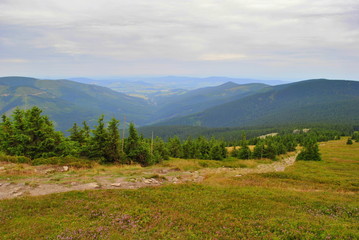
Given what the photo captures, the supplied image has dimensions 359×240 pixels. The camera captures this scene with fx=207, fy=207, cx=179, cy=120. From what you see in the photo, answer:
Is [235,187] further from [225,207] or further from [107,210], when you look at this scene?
[107,210]

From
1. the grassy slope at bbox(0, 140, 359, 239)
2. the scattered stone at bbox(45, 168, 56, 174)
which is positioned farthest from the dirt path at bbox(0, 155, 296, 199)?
the grassy slope at bbox(0, 140, 359, 239)

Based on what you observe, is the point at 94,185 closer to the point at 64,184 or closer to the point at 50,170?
the point at 64,184

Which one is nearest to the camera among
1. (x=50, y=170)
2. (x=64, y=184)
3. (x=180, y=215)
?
(x=180, y=215)

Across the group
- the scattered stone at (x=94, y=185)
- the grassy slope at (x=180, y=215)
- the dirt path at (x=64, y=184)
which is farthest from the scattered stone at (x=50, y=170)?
the grassy slope at (x=180, y=215)

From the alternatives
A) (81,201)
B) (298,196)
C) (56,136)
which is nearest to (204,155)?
(56,136)

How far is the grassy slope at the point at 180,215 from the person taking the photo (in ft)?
40.0

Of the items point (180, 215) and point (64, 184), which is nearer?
point (180, 215)

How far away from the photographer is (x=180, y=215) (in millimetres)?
14664

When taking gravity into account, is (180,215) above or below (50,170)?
above

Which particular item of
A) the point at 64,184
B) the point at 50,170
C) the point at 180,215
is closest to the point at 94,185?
the point at 64,184

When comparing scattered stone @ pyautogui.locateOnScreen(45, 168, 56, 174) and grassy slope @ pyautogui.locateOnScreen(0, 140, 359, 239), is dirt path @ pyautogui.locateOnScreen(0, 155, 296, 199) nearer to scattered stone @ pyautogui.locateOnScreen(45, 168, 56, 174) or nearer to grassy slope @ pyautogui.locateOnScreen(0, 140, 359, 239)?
scattered stone @ pyautogui.locateOnScreen(45, 168, 56, 174)

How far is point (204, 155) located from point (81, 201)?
5605 centimetres

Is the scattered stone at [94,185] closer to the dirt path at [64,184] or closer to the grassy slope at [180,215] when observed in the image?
the dirt path at [64,184]

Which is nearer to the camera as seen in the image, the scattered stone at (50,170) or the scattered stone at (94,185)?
the scattered stone at (94,185)
